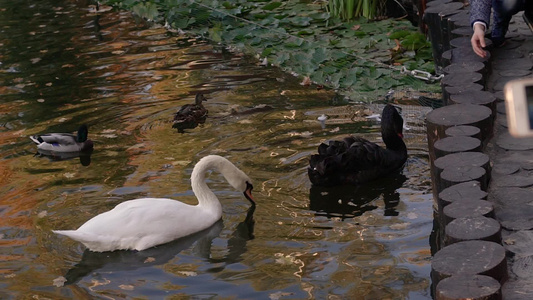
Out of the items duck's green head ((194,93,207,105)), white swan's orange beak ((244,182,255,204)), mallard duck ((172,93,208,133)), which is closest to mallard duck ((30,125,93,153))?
mallard duck ((172,93,208,133))

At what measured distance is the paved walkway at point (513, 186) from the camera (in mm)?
4289

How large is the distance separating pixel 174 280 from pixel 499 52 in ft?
12.2

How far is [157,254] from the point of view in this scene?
21.1ft

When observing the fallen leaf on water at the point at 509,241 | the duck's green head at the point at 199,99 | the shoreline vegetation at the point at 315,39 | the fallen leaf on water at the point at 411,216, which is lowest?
the shoreline vegetation at the point at 315,39

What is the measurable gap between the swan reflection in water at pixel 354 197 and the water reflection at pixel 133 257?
0.91m

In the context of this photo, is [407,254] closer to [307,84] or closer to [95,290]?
[95,290]

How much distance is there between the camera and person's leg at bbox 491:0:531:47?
7.41 metres

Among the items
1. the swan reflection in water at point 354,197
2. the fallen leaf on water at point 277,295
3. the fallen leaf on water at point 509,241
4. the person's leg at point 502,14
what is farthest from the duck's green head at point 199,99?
the fallen leaf on water at point 509,241

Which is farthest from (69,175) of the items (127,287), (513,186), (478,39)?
(513,186)

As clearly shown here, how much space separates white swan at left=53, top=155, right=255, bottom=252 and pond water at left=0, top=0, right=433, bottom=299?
9cm

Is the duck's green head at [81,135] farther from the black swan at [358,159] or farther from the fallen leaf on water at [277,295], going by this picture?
the fallen leaf on water at [277,295]

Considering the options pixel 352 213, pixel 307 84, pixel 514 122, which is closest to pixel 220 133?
pixel 307 84

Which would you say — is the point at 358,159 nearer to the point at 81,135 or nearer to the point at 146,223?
the point at 146,223

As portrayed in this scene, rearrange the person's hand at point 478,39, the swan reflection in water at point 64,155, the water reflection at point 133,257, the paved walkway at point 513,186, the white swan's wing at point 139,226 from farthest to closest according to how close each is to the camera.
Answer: the swan reflection in water at point 64,155
the person's hand at point 478,39
the white swan's wing at point 139,226
the water reflection at point 133,257
the paved walkway at point 513,186
